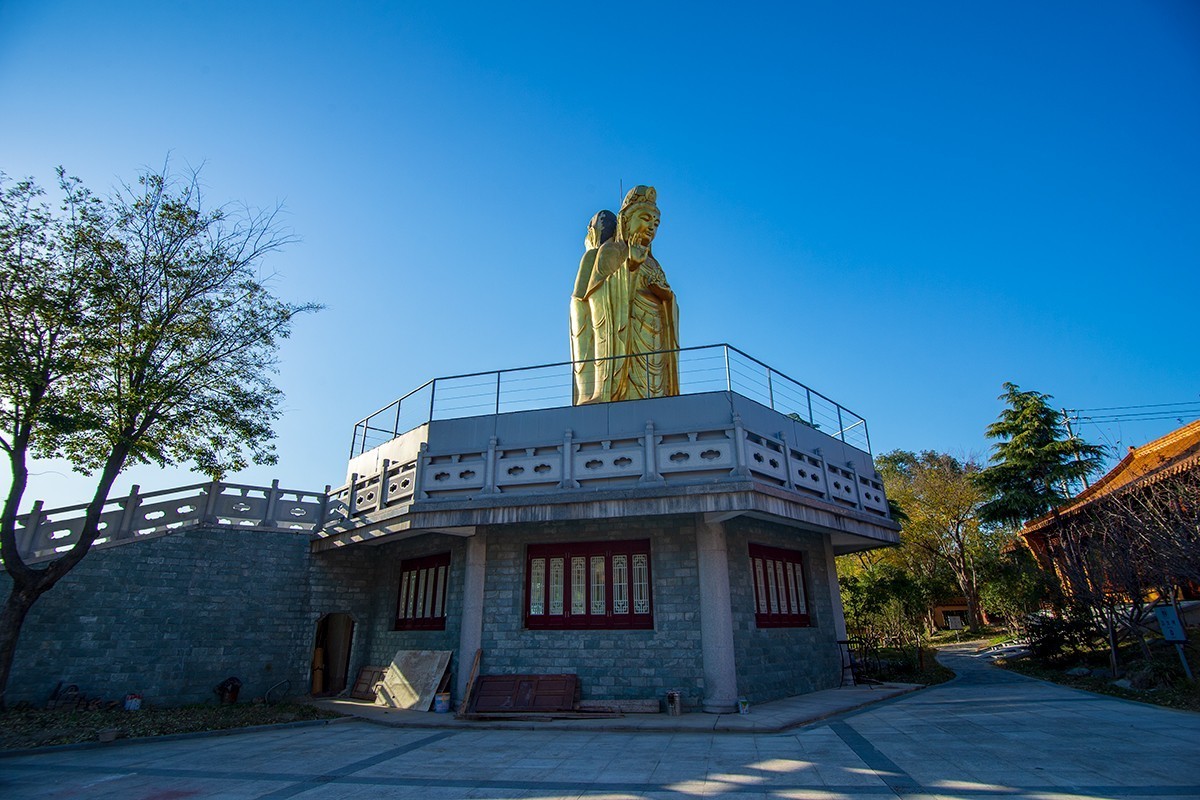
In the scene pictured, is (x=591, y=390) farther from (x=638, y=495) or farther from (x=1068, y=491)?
(x=1068, y=491)

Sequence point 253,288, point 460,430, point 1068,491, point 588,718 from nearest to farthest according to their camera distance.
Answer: point 588,718
point 460,430
point 253,288
point 1068,491

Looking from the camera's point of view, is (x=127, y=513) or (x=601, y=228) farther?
(x=601, y=228)

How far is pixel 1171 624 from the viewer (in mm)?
10516

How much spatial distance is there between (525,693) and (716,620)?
3.27m

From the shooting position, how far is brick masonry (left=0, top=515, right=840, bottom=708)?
1059 cm

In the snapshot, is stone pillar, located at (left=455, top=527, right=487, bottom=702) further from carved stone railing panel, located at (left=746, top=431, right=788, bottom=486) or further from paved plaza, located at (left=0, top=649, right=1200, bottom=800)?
carved stone railing panel, located at (left=746, top=431, right=788, bottom=486)

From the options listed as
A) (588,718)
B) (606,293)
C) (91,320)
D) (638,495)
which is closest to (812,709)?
(588,718)

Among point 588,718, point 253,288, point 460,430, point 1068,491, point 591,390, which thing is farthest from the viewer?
point 1068,491

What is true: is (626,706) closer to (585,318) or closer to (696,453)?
(696,453)

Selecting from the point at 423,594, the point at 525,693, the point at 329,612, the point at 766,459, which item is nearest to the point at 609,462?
the point at 766,459

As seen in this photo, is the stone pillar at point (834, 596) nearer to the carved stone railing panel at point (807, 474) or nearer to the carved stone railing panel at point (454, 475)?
the carved stone railing panel at point (807, 474)

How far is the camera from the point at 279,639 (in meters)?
13.4

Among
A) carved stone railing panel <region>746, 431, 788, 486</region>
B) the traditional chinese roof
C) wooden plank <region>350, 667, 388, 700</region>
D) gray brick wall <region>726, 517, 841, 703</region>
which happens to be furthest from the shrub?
wooden plank <region>350, 667, 388, 700</region>

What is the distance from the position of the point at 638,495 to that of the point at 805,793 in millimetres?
5057
